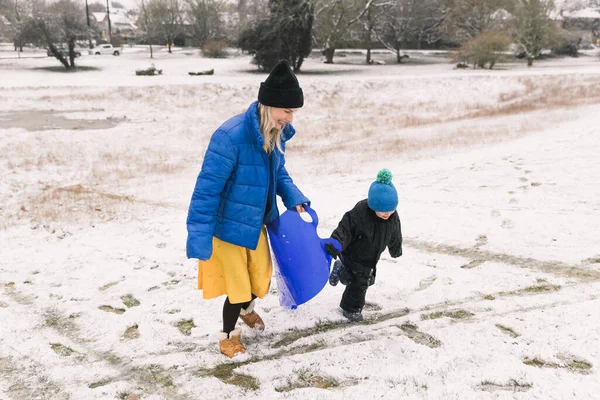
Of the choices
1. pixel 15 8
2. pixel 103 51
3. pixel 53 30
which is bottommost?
pixel 103 51

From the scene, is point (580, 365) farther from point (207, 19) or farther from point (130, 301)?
point (207, 19)

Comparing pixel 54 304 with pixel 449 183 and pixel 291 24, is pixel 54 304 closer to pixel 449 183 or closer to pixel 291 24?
pixel 449 183

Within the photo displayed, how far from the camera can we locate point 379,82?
2383 cm

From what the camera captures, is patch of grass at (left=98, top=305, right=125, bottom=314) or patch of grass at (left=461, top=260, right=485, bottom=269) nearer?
patch of grass at (left=98, top=305, right=125, bottom=314)

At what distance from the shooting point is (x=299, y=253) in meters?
3.27

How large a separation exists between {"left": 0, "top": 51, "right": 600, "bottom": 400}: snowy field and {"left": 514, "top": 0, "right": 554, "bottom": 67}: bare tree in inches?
1123

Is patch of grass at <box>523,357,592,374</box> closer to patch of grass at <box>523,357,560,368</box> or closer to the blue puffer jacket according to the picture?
patch of grass at <box>523,357,560,368</box>

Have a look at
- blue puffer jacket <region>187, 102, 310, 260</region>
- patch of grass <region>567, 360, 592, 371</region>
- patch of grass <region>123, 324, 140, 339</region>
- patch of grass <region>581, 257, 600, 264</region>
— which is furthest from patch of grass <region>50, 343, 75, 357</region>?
patch of grass <region>581, 257, 600, 264</region>

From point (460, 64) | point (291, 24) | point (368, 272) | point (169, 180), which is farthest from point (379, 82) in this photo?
point (368, 272)

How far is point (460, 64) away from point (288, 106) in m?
35.4

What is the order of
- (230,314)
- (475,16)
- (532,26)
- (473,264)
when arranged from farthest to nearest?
(475,16) → (532,26) → (473,264) → (230,314)

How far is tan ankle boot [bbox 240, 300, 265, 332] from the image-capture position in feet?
11.4

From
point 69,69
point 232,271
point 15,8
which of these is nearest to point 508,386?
point 232,271

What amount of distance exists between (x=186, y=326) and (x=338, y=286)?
137 centimetres
